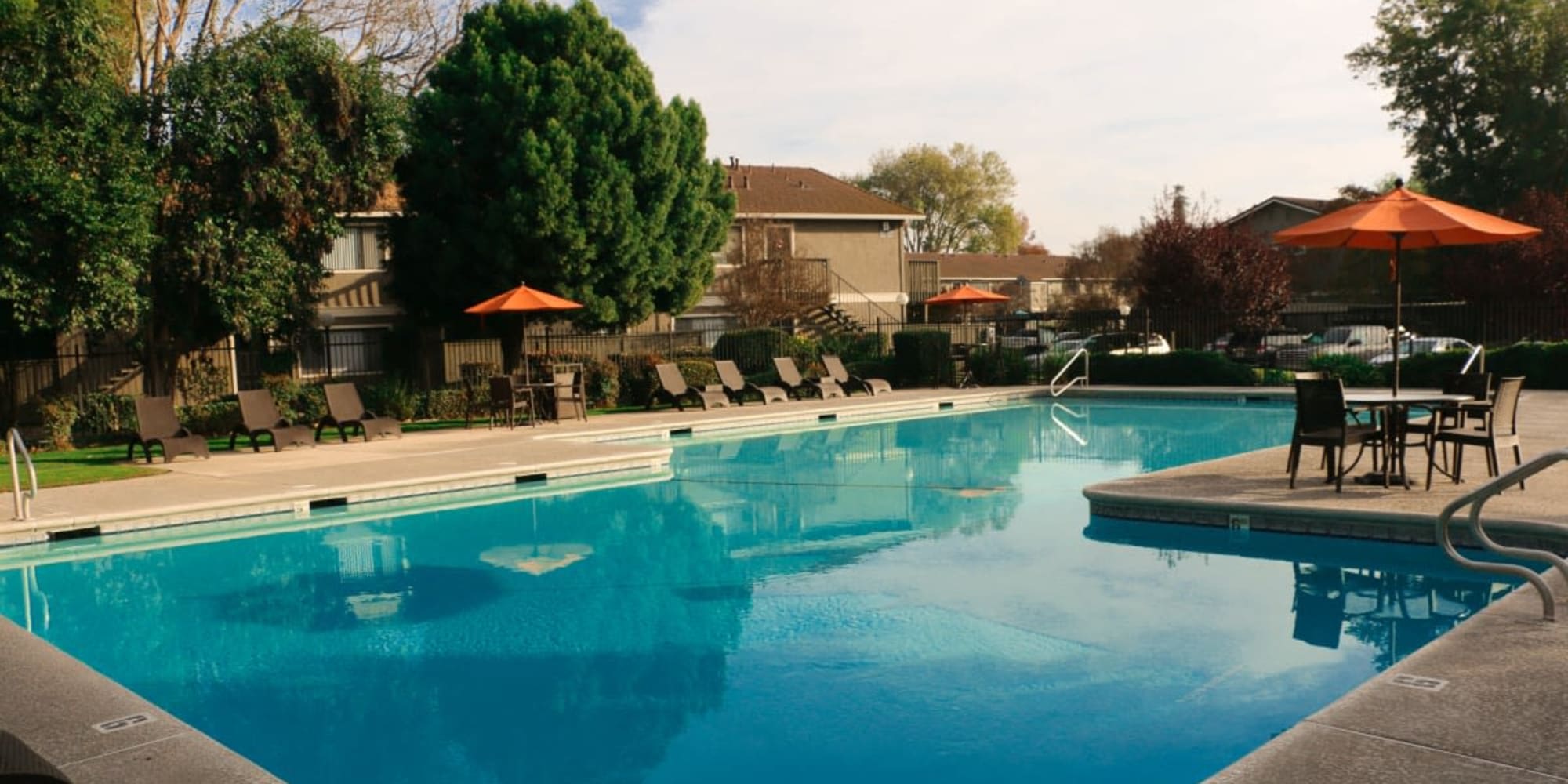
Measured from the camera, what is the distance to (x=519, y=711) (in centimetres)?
596

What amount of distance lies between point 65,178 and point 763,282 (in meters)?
18.2

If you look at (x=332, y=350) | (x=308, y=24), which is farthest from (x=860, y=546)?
(x=332, y=350)

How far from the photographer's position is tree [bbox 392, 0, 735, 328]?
21.3 metres

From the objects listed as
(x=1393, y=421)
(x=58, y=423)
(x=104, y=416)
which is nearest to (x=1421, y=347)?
(x=1393, y=421)

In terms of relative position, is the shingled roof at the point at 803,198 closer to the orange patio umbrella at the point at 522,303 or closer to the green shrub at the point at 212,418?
the orange patio umbrella at the point at 522,303

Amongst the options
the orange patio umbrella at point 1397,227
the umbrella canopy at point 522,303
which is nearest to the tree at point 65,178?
the umbrella canopy at point 522,303

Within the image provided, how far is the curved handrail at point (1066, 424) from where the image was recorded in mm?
17250

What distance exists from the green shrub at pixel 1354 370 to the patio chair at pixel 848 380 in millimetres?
8758

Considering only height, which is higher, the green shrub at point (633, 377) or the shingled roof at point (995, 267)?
A: the shingled roof at point (995, 267)

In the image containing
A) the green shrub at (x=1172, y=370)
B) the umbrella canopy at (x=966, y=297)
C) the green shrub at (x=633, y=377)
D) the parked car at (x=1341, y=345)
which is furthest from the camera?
the umbrella canopy at (x=966, y=297)

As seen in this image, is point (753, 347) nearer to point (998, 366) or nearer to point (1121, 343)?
point (998, 366)

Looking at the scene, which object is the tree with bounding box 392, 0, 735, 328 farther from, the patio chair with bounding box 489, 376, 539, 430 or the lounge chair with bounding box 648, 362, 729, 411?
the patio chair with bounding box 489, 376, 539, 430

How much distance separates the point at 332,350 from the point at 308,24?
8.98 m

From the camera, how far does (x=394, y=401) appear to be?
2136 centimetres
